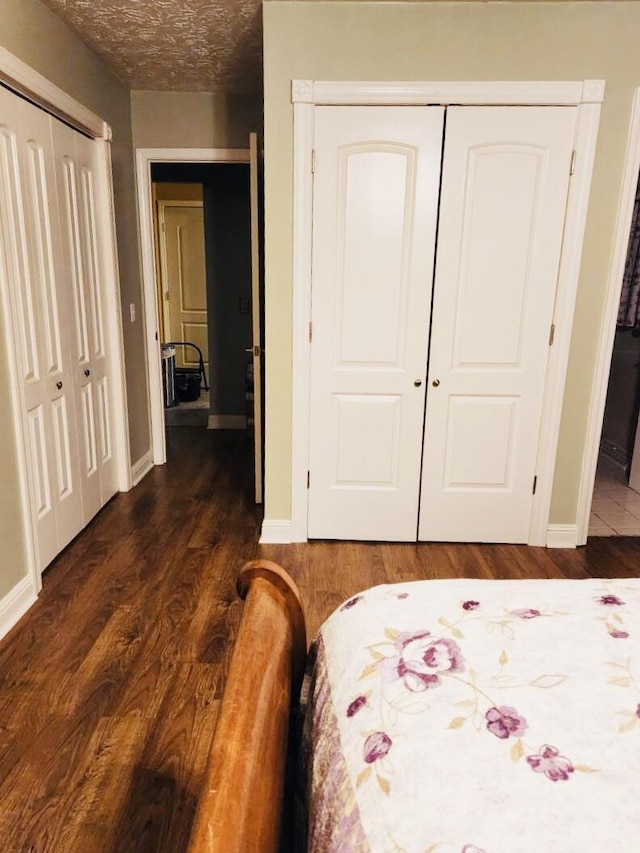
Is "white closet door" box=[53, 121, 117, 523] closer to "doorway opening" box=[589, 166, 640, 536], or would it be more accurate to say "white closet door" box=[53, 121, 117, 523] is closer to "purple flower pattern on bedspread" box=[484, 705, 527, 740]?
"purple flower pattern on bedspread" box=[484, 705, 527, 740]

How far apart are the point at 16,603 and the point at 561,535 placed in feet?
8.52

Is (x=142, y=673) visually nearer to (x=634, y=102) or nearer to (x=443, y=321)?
(x=443, y=321)

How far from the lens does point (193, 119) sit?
3.72 metres

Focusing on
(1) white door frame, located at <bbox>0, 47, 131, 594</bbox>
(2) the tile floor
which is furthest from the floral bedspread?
(2) the tile floor

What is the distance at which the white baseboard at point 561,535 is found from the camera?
3010 millimetres

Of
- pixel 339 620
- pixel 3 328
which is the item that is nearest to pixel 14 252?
pixel 3 328

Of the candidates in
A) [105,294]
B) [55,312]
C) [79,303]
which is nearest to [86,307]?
[79,303]

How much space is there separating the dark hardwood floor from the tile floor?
18 cm

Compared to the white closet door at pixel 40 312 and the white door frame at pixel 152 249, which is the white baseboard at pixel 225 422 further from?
the white closet door at pixel 40 312

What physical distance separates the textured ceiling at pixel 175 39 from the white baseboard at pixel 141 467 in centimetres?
240

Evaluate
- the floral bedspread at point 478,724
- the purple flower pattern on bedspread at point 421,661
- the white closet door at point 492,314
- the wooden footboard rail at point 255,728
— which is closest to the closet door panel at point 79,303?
the white closet door at point 492,314

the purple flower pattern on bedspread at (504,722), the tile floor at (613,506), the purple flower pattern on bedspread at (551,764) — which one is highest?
the purple flower pattern on bedspread at (551,764)

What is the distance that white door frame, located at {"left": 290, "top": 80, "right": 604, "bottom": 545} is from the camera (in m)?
2.52

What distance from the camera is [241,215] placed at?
4.83 m
